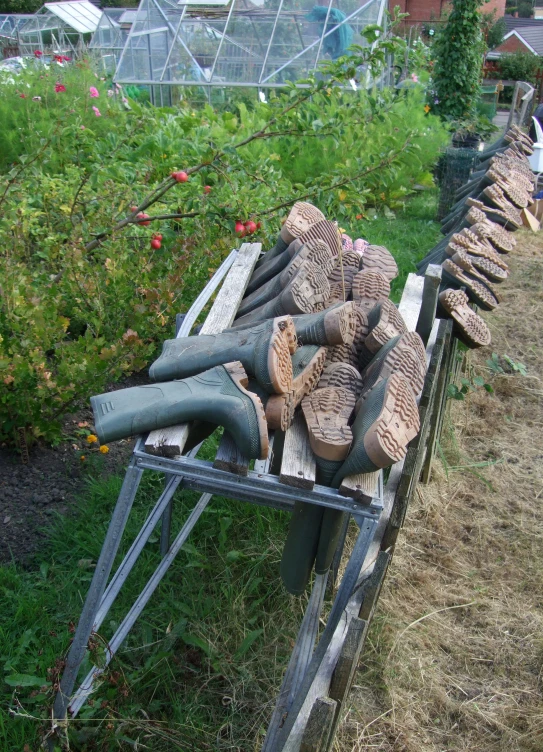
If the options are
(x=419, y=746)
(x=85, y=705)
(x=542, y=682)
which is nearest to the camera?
(x=85, y=705)

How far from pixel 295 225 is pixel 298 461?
1261 millimetres

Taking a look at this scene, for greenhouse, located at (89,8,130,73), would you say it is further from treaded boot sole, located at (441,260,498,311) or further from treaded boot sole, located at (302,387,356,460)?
treaded boot sole, located at (302,387,356,460)

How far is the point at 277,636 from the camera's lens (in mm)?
2371

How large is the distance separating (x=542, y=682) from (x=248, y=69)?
954 centimetres

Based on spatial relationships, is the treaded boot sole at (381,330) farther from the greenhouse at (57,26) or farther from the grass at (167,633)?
the greenhouse at (57,26)

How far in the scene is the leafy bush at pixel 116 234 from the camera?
106 inches

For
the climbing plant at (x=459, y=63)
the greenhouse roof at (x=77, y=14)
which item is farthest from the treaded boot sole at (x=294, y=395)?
the greenhouse roof at (x=77, y=14)

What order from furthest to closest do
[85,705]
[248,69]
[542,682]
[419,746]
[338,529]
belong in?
[248,69] → [542,682] → [419,746] → [85,705] → [338,529]

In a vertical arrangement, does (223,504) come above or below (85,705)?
below

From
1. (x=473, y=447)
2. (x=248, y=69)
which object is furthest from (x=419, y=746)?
(x=248, y=69)

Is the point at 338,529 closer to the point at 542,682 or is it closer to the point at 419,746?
the point at 419,746

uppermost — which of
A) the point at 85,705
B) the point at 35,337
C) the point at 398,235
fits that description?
the point at 35,337

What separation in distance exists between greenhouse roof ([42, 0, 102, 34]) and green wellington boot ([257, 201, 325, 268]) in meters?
24.6

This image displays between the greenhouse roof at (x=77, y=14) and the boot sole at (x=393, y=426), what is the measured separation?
Answer: 25.9 m
